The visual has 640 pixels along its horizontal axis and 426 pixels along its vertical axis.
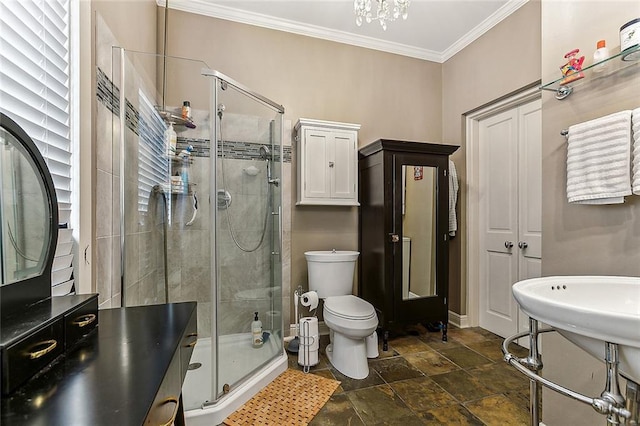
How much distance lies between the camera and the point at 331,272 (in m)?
2.42

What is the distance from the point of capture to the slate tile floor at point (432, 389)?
160cm

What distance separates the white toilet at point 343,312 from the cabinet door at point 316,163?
53cm

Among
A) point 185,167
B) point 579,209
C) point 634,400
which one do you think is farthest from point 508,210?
point 185,167

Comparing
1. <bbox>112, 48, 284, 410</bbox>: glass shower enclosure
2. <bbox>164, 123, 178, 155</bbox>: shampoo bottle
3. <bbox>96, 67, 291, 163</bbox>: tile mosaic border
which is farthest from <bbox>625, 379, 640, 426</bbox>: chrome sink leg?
<bbox>164, 123, 178, 155</bbox>: shampoo bottle

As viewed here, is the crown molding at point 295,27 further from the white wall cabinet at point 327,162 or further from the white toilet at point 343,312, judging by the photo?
the white toilet at point 343,312

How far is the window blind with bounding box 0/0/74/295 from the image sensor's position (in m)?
0.80

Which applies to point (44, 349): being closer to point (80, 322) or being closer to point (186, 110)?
point (80, 322)

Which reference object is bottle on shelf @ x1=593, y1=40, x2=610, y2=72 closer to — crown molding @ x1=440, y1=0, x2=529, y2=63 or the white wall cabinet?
crown molding @ x1=440, y1=0, x2=529, y2=63

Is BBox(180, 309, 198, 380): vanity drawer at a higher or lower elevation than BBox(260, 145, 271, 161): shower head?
lower

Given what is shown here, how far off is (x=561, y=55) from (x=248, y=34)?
225 centimetres

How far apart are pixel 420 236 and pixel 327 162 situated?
1035 millimetres

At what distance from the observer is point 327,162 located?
257 cm

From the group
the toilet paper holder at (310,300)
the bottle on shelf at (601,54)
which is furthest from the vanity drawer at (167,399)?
the bottle on shelf at (601,54)

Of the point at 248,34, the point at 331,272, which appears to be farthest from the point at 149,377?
the point at 248,34
